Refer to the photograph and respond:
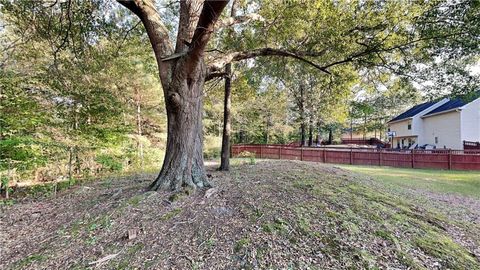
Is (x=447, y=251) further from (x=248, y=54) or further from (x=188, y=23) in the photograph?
(x=188, y=23)

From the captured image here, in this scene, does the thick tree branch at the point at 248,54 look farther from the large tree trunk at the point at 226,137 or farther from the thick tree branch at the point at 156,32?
the large tree trunk at the point at 226,137

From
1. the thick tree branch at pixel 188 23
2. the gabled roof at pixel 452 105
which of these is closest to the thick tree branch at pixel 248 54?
the thick tree branch at pixel 188 23

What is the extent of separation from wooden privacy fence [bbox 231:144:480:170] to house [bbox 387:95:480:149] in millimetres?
2840

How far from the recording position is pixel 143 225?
317 cm

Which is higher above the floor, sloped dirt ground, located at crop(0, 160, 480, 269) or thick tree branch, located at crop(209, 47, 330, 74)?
thick tree branch, located at crop(209, 47, 330, 74)

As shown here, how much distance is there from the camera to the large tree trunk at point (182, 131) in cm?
416

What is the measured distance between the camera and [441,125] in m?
20.3

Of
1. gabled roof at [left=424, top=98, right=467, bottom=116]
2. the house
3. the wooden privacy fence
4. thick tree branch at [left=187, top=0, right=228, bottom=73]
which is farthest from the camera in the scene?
gabled roof at [left=424, top=98, right=467, bottom=116]

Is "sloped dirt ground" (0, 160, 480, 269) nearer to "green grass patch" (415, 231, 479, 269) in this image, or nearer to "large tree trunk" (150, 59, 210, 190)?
"green grass patch" (415, 231, 479, 269)

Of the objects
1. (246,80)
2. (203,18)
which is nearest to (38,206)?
(203,18)

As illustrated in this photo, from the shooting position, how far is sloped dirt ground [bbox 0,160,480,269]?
2.60m

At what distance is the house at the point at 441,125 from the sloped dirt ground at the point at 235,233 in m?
12.7

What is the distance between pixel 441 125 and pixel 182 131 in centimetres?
2366

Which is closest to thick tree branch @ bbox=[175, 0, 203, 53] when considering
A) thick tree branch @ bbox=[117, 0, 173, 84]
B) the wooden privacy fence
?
thick tree branch @ bbox=[117, 0, 173, 84]
